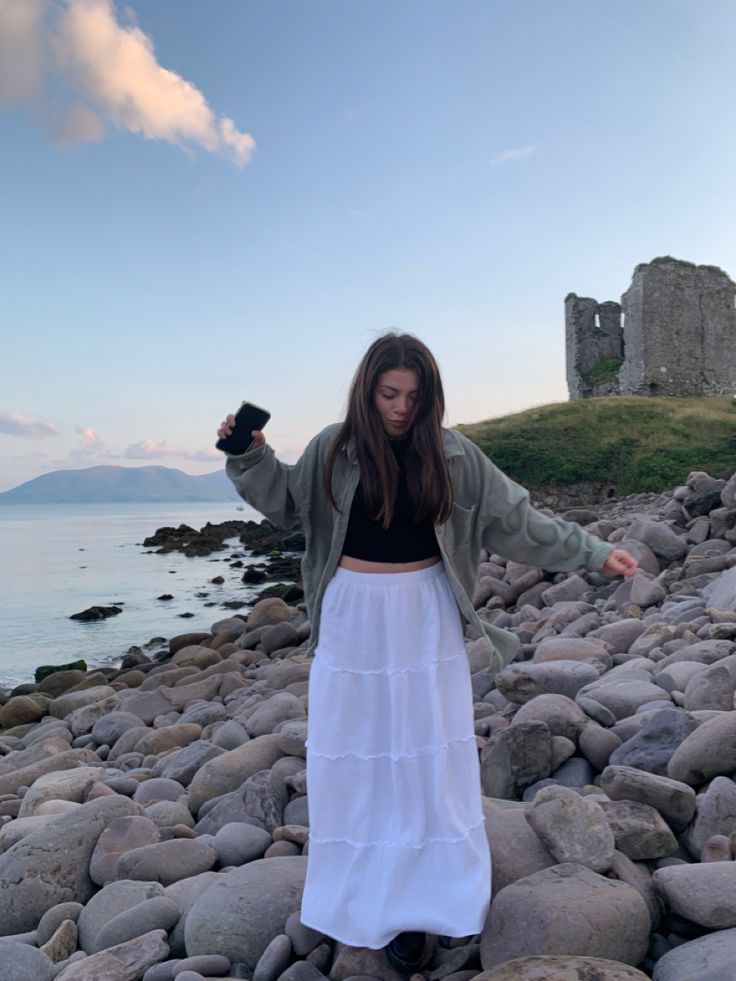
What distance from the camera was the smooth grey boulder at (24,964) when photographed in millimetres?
2801

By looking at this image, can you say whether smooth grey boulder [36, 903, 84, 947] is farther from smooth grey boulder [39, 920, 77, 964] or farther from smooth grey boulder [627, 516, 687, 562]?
smooth grey boulder [627, 516, 687, 562]

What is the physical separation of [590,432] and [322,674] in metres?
24.5

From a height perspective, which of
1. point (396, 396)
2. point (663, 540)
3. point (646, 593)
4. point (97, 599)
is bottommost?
point (97, 599)

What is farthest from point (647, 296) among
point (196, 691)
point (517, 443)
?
point (196, 691)

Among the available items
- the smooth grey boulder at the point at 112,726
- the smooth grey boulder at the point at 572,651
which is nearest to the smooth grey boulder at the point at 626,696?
the smooth grey boulder at the point at 572,651

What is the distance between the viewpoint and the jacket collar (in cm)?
271

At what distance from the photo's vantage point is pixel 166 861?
342cm

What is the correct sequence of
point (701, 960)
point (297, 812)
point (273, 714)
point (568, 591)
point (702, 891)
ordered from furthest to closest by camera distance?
point (568, 591) < point (273, 714) < point (297, 812) < point (702, 891) < point (701, 960)

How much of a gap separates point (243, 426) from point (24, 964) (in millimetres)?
2119

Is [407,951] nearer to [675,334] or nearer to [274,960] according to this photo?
[274,960]

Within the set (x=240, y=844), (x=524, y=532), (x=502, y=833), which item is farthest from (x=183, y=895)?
(x=524, y=532)

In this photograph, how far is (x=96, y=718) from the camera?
7.47 meters

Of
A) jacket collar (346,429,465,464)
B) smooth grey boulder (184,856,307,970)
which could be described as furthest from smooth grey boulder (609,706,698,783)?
jacket collar (346,429,465,464)

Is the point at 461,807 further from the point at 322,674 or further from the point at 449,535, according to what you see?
the point at 449,535
